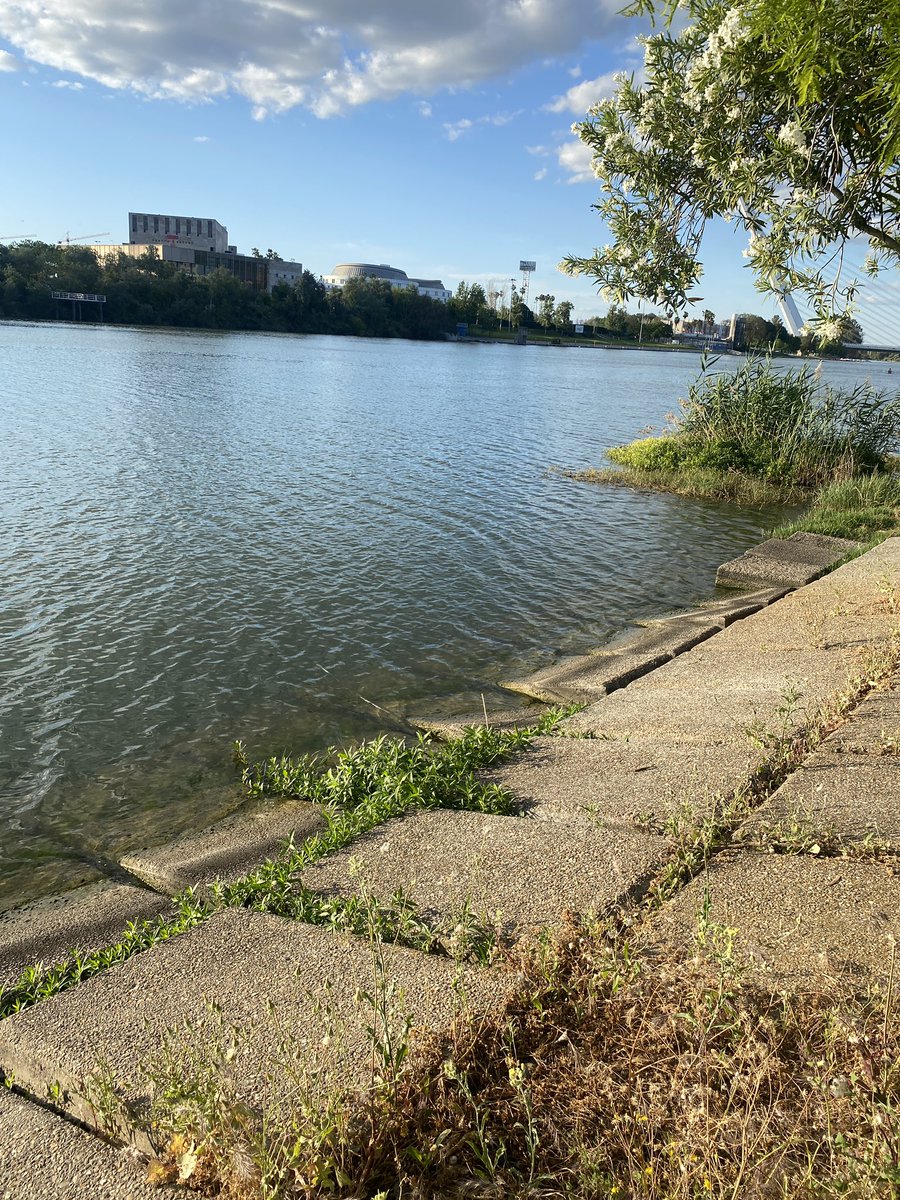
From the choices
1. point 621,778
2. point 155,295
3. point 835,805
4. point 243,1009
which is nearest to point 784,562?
point 621,778

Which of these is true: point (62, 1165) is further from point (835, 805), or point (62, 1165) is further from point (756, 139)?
point (756, 139)

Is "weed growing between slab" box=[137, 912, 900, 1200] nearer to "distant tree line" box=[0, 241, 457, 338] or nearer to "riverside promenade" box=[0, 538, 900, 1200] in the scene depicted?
"riverside promenade" box=[0, 538, 900, 1200]

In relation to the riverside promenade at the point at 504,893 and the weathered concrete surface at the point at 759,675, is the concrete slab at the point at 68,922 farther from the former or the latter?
the weathered concrete surface at the point at 759,675

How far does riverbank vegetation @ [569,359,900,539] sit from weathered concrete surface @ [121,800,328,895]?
17.1 metres

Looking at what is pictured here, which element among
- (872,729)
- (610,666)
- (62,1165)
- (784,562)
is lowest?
(610,666)

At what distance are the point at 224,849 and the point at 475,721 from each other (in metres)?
3.04

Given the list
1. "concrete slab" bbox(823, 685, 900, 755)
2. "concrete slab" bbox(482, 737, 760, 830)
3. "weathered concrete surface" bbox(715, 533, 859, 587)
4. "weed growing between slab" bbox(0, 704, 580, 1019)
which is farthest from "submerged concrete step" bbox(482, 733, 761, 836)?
"weathered concrete surface" bbox(715, 533, 859, 587)

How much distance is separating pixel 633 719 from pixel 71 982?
4577 mm

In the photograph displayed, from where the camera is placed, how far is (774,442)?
22219mm

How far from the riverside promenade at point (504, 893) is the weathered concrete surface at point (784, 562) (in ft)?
20.7

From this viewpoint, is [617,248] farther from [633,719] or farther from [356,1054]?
[356,1054]

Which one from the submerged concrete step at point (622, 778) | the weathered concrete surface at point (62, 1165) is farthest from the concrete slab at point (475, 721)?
the weathered concrete surface at point (62, 1165)

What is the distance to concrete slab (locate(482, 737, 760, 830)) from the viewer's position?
4.97 metres

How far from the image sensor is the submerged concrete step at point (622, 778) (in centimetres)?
496
